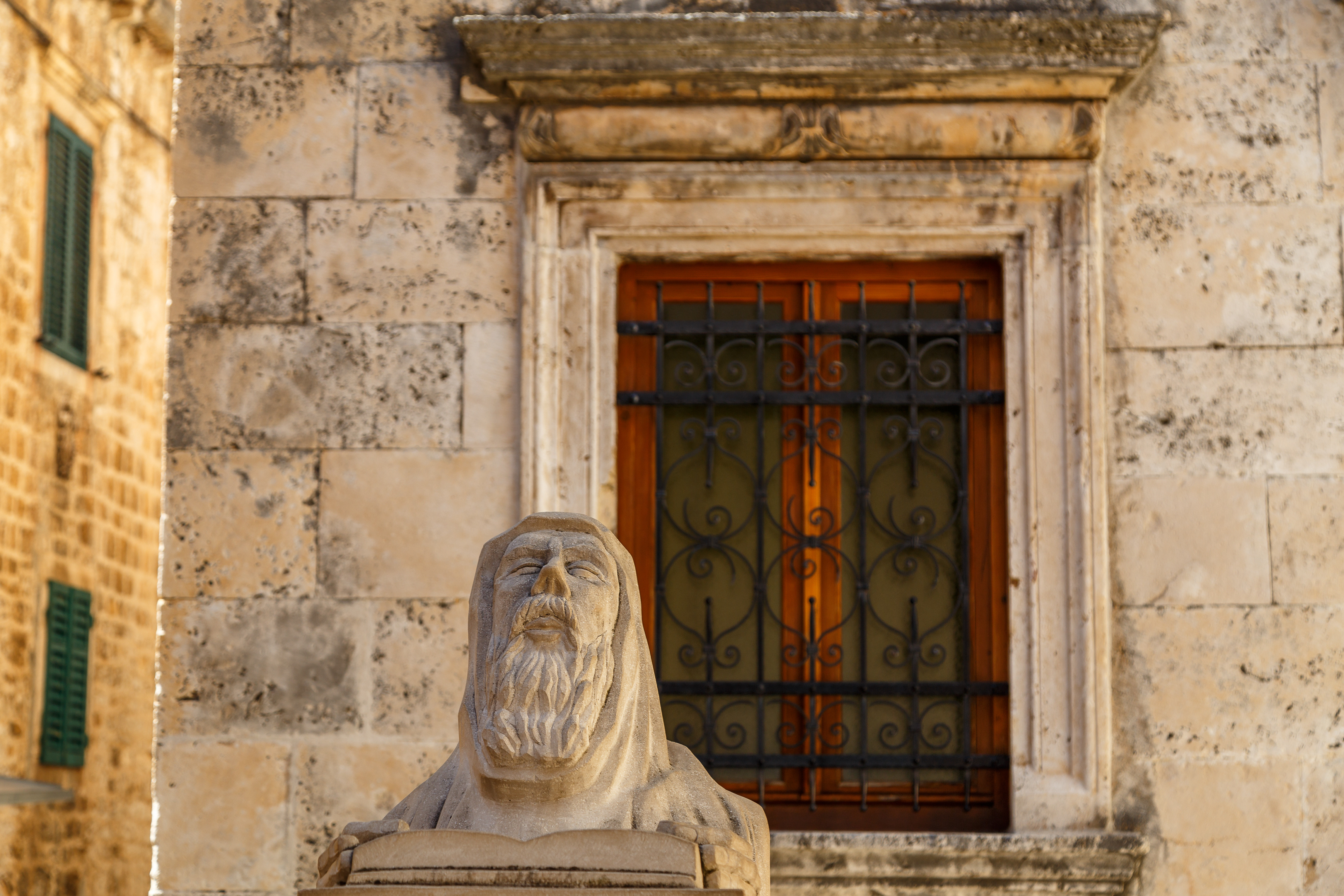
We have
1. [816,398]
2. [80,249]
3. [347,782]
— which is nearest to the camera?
[347,782]

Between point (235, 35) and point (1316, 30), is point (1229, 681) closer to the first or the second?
point (1316, 30)

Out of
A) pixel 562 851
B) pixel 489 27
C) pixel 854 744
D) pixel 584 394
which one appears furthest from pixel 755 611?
pixel 562 851

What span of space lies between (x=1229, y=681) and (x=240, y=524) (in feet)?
10.1

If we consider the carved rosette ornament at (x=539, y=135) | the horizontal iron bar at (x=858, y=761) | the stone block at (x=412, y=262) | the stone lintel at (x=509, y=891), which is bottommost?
the stone lintel at (x=509, y=891)

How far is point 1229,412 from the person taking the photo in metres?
5.71

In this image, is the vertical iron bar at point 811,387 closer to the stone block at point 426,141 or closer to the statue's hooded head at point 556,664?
the stone block at point 426,141

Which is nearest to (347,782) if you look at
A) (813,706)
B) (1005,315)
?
(813,706)

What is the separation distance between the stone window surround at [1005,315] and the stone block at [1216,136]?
205 millimetres

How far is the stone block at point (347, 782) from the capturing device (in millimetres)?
5539

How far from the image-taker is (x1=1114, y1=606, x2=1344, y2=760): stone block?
554 cm

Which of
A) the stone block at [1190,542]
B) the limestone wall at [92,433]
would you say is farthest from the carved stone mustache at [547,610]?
the limestone wall at [92,433]

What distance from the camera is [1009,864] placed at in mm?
5410

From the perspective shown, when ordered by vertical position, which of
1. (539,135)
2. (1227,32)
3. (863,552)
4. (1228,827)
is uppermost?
(1227,32)

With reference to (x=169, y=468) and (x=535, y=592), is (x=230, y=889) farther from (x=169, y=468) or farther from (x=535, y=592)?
(x=535, y=592)
